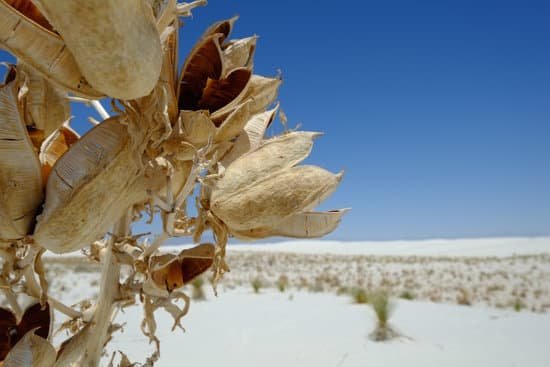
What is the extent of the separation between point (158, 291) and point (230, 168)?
29cm

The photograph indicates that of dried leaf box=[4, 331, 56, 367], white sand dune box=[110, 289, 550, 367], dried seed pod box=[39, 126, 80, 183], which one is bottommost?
white sand dune box=[110, 289, 550, 367]

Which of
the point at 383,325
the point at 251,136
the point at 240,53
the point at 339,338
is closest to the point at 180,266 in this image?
the point at 251,136

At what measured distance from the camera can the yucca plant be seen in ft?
1.94

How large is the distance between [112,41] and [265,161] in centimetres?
40

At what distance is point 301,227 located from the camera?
35.9 inches

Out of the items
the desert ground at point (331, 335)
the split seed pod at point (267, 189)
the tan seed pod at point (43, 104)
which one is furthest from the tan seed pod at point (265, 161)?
the desert ground at point (331, 335)

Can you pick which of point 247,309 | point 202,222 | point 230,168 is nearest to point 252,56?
point 230,168

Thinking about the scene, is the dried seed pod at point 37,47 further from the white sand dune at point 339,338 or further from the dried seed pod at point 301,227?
the white sand dune at point 339,338

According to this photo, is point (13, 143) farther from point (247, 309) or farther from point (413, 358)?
point (247, 309)

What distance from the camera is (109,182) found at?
2.31 ft

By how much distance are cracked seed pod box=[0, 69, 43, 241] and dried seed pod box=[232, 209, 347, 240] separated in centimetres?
37

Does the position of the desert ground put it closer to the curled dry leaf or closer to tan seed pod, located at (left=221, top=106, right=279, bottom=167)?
the curled dry leaf

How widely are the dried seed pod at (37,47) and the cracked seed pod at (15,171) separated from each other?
0.12 m

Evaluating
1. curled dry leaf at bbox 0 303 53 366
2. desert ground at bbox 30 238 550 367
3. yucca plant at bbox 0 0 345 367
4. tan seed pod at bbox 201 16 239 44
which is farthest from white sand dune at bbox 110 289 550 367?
tan seed pod at bbox 201 16 239 44
